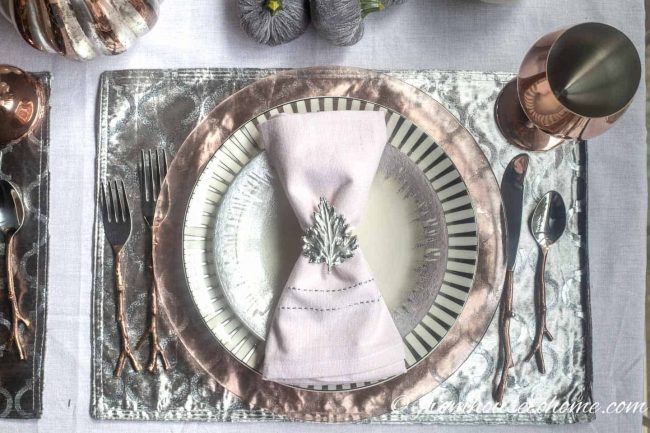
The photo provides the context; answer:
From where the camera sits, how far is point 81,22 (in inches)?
16.7

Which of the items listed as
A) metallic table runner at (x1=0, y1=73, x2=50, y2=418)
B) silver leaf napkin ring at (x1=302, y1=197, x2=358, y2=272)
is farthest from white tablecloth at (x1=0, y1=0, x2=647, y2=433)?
silver leaf napkin ring at (x1=302, y1=197, x2=358, y2=272)

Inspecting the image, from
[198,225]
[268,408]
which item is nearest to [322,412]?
[268,408]

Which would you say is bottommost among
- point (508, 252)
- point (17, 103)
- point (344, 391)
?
point (344, 391)

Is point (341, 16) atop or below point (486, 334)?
atop

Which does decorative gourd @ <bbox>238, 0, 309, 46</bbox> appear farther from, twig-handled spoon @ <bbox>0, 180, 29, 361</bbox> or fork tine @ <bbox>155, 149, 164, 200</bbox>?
twig-handled spoon @ <bbox>0, 180, 29, 361</bbox>

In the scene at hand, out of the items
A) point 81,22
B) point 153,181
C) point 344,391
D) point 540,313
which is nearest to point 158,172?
point 153,181

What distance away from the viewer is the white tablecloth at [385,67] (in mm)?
495

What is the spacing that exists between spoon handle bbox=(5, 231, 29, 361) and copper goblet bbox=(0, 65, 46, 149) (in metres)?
0.09

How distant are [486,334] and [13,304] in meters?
0.41

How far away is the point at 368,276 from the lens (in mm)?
434

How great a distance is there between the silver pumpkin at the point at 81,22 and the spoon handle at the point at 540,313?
1.26 feet

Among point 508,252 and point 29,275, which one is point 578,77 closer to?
point 508,252

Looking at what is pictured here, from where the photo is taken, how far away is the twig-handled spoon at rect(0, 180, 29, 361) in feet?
1.60

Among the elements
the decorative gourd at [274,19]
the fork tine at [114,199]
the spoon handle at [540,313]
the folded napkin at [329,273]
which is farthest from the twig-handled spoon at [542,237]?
the fork tine at [114,199]
